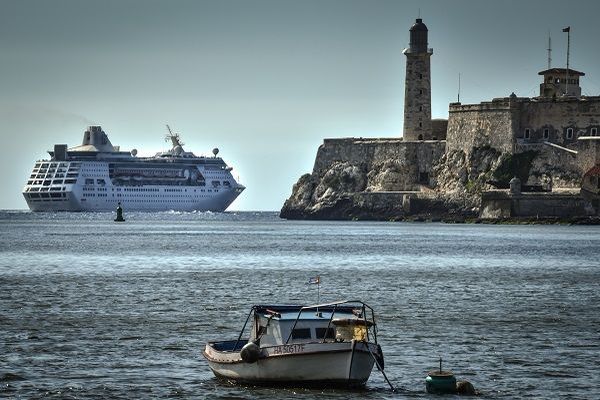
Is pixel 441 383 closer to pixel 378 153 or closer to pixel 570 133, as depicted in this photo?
pixel 570 133

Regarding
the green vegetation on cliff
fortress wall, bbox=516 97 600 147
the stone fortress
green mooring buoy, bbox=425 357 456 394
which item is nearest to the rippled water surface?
green mooring buoy, bbox=425 357 456 394

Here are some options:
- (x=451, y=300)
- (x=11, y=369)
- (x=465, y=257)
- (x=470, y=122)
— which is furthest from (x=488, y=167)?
(x=11, y=369)

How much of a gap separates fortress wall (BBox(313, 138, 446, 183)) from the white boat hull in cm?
11790

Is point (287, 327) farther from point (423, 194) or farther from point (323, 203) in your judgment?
point (323, 203)

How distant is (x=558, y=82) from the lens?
145 meters

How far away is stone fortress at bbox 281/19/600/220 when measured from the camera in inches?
5118

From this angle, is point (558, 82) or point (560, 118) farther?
point (558, 82)

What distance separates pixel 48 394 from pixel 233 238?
7927cm

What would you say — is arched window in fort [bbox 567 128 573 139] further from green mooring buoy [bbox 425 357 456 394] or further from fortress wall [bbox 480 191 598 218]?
green mooring buoy [bbox 425 357 456 394]

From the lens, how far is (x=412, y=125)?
486 ft

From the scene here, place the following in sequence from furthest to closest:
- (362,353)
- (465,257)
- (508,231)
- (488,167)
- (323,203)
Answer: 1. (323,203)
2. (488,167)
3. (508,231)
4. (465,257)
5. (362,353)

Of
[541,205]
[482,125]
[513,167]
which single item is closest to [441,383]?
[541,205]

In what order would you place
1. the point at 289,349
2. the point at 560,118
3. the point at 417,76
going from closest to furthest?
the point at 289,349, the point at 560,118, the point at 417,76

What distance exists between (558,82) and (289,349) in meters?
121
